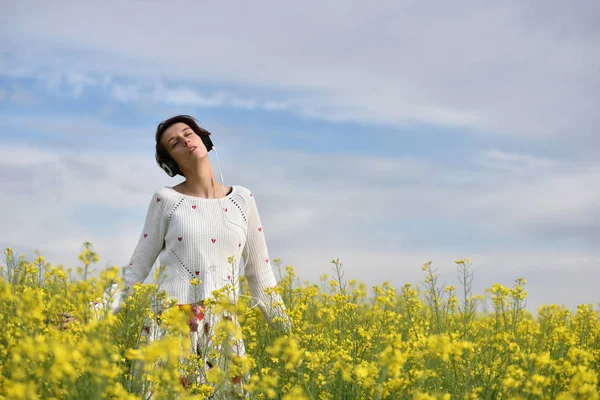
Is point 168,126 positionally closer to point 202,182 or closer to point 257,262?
point 202,182

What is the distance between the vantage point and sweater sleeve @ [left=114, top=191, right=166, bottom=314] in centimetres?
343

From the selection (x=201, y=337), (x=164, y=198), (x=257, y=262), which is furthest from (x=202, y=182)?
(x=201, y=337)

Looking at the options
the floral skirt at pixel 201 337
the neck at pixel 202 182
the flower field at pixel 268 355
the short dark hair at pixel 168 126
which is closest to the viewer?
the flower field at pixel 268 355

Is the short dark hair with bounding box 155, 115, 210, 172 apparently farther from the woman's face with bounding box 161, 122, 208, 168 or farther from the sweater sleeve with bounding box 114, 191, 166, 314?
the sweater sleeve with bounding box 114, 191, 166, 314

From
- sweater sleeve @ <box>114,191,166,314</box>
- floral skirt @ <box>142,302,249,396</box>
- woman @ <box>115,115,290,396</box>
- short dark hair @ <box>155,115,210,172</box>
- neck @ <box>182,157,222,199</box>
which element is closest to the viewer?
floral skirt @ <box>142,302,249,396</box>

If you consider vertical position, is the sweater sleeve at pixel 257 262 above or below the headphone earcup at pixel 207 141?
below

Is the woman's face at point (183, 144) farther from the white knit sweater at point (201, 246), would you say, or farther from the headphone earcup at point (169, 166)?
the white knit sweater at point (201, 246)

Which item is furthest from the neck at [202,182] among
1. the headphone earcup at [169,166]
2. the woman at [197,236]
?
the headphone earcup at [169,166]

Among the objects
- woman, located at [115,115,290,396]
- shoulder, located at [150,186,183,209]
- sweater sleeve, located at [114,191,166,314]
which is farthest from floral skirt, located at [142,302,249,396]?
shoulder, located at [150,186,183,209]

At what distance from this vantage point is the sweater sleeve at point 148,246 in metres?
3.43

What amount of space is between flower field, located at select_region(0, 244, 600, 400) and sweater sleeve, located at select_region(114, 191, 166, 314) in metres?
0.20

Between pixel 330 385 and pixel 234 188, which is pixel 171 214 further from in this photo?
pixel 330 385

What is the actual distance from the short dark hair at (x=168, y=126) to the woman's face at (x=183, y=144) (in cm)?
3

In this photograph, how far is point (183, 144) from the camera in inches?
139
